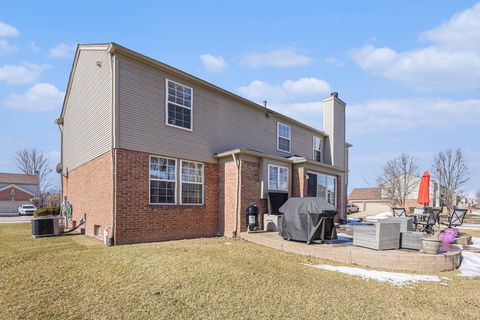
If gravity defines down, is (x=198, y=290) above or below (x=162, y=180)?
below

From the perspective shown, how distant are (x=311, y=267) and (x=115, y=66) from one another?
8396 millimetres

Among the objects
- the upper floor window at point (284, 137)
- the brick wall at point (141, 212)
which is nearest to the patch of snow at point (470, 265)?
the brick wall at point (141, 212)

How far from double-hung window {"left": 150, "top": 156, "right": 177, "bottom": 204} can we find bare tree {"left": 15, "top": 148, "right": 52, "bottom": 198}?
50858 millimetres

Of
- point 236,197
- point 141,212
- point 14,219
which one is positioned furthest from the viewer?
point 14,219

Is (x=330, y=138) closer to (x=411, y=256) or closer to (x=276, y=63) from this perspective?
(x=276, y=63)

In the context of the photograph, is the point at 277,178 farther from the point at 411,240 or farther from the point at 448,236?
the point at 448,236

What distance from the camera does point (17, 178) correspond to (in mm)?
48719

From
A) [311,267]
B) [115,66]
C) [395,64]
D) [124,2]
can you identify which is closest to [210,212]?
[311,267]

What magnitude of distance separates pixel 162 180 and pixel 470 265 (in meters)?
9.82

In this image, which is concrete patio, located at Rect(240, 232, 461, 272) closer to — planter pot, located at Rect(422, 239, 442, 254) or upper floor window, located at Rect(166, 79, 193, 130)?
planter pot, located at Rect(422, 239, 442, 254)

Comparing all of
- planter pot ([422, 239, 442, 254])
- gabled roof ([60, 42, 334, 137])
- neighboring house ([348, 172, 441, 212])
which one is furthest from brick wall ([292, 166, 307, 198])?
neighboring house ([348, 172, 441, 212])

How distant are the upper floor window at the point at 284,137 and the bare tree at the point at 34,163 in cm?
5018

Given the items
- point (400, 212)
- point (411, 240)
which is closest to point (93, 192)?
point (411, 240)

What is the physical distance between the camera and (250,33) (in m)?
10.9
